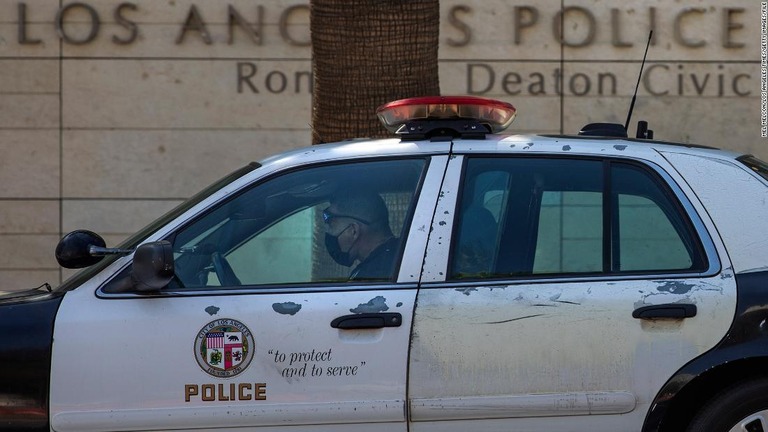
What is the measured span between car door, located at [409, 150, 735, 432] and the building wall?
622cm

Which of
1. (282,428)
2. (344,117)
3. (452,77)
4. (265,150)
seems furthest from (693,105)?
(282,428)

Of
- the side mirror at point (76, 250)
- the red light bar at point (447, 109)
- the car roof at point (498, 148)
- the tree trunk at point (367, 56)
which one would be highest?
the tree trunk at point (367, 56)

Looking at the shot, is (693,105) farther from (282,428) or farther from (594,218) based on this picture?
(282,428)

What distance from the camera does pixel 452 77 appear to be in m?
10.3

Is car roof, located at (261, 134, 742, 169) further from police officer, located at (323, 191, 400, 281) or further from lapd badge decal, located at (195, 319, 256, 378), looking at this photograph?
lapd badge decal, located at (195, 319, 256, 378)

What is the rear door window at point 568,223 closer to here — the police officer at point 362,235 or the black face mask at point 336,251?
the police officer at point 362,235

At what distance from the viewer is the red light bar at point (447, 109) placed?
4492 millimetres

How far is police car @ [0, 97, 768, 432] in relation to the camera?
408cm

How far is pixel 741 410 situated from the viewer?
162 inches

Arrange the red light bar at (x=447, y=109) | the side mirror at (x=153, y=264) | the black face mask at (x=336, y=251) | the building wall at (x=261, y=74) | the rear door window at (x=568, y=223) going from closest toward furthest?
the side mirror at (x=153, y=264), the rear door window at (x=568, y=223), the black face mask at (x=336, y=251), the red light bar at (x=447, y=109), the building wall at (x=261, y=74)

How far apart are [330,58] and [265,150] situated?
159 inches

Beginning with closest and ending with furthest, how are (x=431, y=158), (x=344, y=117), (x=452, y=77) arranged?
(x=431, y=158)
(x=344, y=117)
(x=452, y=77)

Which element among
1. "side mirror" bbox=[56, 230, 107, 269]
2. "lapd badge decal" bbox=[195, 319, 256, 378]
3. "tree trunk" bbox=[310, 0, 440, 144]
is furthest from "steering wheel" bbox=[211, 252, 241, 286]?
"tree trunk" bbox=[310, 0, 440, 144]

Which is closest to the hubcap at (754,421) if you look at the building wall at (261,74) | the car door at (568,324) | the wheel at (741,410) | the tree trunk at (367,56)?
the wheel at (741,410)
